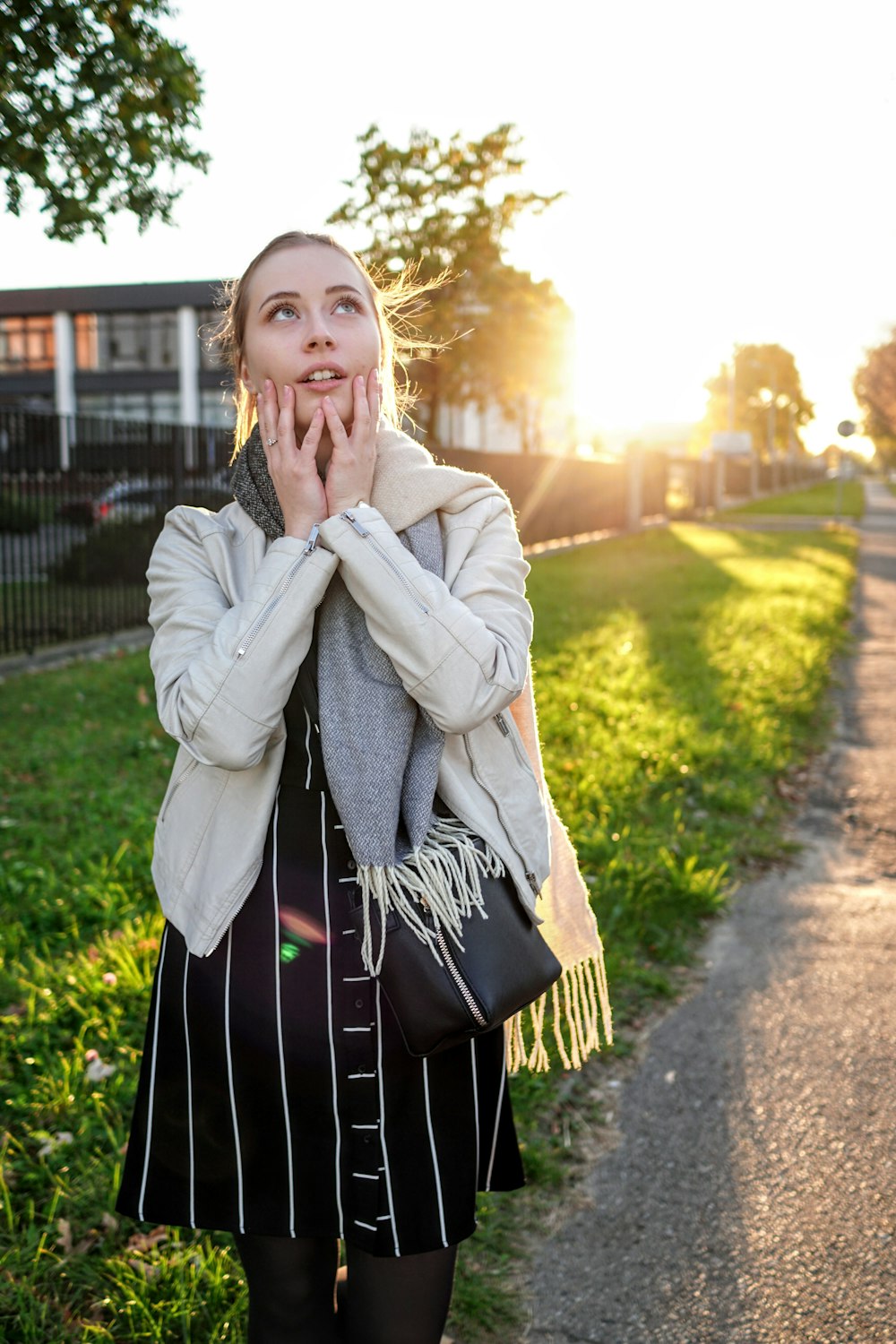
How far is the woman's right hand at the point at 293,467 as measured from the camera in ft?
6.09

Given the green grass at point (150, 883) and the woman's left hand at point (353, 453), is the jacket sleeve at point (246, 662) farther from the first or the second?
the green grass at point (150, 883)

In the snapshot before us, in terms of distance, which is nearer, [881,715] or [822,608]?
[881,715]

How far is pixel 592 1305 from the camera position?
2.49 m

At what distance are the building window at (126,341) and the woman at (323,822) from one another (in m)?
47.5

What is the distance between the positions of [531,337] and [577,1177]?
18.0 meters

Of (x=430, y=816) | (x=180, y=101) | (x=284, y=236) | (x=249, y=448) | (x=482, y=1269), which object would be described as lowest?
(x=482, y=1269)

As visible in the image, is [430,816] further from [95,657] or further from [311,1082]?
[95,657]

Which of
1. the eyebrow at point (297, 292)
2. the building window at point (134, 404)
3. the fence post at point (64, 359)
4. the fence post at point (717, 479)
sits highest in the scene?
the fence post at point (64, 359)

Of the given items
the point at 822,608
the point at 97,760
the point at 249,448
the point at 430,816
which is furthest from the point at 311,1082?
the point at 822,608

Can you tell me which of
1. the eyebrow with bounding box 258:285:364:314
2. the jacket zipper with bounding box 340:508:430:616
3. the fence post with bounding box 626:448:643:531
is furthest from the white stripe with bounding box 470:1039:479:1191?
the fence post with bounding box 626:448:643:531

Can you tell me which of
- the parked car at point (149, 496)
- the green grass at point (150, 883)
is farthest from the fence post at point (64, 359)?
the green grass at point (150, 883)

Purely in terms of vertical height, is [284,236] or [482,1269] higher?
[284,236]

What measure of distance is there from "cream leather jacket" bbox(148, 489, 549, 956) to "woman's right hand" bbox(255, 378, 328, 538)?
0.22 feet

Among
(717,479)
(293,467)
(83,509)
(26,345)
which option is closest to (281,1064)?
(293,467)
